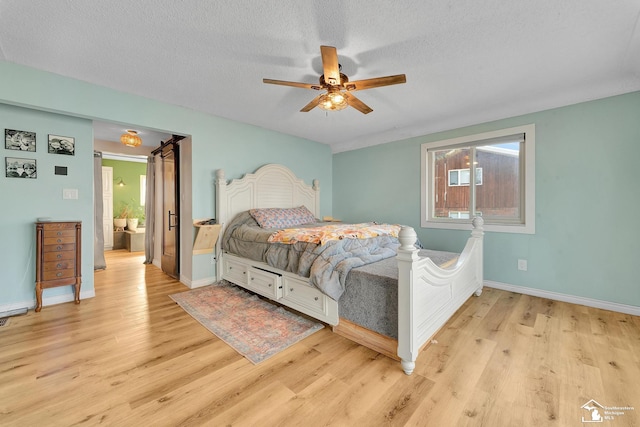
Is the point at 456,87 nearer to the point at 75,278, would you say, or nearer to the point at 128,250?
the point at 75,278

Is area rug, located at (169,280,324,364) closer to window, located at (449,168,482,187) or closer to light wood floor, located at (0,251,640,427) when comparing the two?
light wood floor, located at (0,251,640,427)

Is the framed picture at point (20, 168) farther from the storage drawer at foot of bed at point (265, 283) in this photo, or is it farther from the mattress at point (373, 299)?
the mattress at point (373, 299)

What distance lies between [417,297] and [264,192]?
291 centimetres

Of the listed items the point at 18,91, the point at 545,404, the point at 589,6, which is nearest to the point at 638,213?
the point at 589,6

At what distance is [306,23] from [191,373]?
2.38 metres

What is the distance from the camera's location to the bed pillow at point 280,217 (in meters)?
3.50

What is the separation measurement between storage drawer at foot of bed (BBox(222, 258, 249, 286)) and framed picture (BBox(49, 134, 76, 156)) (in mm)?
2058

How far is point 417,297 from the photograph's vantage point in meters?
1.64

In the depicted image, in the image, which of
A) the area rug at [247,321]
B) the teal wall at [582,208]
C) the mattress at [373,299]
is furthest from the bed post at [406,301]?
the teal wall at [582,208]

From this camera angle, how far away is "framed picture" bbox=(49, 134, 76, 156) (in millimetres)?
2715

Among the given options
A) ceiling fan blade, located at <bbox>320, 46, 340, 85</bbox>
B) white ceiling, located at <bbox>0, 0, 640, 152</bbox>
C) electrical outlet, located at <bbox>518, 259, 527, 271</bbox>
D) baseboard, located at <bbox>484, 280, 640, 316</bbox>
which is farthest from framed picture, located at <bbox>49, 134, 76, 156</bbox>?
electrical outlet, located at <bbox>518, 259, 527, 271</bbox>

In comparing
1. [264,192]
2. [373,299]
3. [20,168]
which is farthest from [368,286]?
[20,168]

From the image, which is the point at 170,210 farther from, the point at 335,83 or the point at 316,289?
the point at 335,83

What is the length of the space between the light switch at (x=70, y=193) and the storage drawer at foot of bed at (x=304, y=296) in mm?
2522
